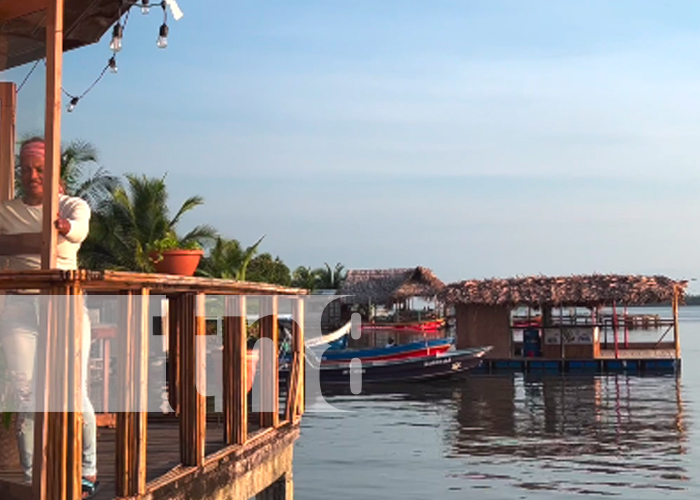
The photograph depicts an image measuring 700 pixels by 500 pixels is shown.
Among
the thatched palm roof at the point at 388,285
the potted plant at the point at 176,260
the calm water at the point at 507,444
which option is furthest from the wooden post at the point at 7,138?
the thatched palm roof at the point at 388,285

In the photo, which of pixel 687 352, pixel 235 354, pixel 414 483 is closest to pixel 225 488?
pixel 235 354

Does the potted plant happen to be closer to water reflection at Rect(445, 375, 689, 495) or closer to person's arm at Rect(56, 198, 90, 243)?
person's arm at Rect(56, 198, 90, 243)

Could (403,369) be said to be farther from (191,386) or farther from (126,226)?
(191,386)

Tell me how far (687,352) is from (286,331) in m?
24.4

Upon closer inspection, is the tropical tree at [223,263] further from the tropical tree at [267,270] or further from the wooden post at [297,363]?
the wooden post at [297,363]

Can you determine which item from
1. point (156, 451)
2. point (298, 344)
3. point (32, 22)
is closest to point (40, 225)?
point (32, 22)

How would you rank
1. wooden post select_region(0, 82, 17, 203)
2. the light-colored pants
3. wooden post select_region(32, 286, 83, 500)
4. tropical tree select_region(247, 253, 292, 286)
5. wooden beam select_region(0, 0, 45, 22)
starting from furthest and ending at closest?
tropical tree select_region(247, 253, 292, 286) < wooden post select_region(0, 82, 17, 203) < wooden beam select_region(0, 0, 45, 22) < the light-colored pants < wooden post select_region(32, 286, 83, 500)

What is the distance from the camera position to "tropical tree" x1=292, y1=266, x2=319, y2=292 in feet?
208

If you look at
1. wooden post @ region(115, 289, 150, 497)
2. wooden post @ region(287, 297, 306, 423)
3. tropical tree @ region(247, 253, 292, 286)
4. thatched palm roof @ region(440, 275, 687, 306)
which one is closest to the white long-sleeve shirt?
wooden post @ region(115, 289, 150, 497)

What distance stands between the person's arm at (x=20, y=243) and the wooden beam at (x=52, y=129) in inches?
3.2

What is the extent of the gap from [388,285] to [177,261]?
4441 cm

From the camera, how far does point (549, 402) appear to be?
21.6m

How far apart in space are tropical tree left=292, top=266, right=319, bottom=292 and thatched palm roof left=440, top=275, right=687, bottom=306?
3296 cm

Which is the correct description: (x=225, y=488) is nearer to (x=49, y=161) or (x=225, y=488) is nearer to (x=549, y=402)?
(x=49, y=161)
